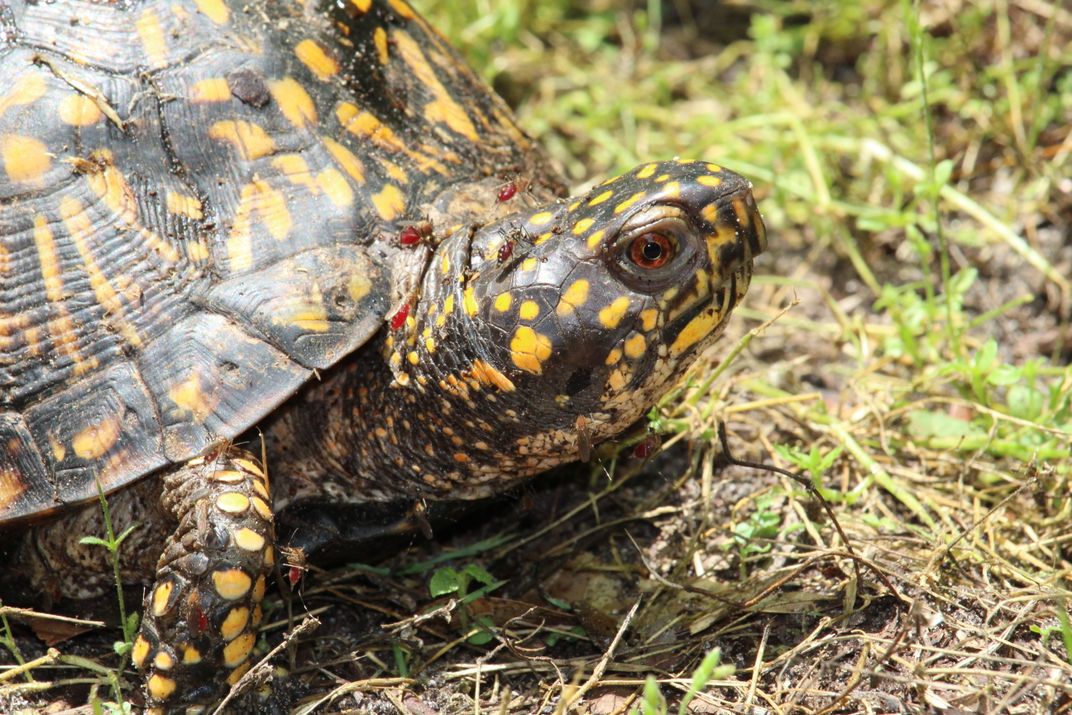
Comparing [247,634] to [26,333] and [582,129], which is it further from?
[582,129]

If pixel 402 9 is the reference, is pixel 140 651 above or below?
below

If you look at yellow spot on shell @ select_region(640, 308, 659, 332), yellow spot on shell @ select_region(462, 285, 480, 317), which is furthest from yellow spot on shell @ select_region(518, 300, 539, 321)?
yellow spot on shell @ select_region(640, 308, 659, 332)

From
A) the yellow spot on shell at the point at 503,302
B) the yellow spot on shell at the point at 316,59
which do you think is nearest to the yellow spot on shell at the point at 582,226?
the yellow spot on shell at the point at 503,302

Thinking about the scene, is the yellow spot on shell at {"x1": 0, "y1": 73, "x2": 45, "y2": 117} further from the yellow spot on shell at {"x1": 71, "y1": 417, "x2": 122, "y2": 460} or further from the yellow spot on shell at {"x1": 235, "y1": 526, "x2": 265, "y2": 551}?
the yellow spot on shell at {"x1": 235, "y1": 526, "x2": 265, "y2": 551}

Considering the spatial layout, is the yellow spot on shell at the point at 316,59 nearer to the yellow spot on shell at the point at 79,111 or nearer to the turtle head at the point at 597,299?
the yellow spot on shell at the point at 79,111

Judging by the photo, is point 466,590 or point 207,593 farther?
point 466,590

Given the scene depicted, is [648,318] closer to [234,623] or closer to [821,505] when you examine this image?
[821,505]

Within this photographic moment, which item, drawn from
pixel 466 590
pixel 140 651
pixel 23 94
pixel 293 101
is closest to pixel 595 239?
pixel 293 101
